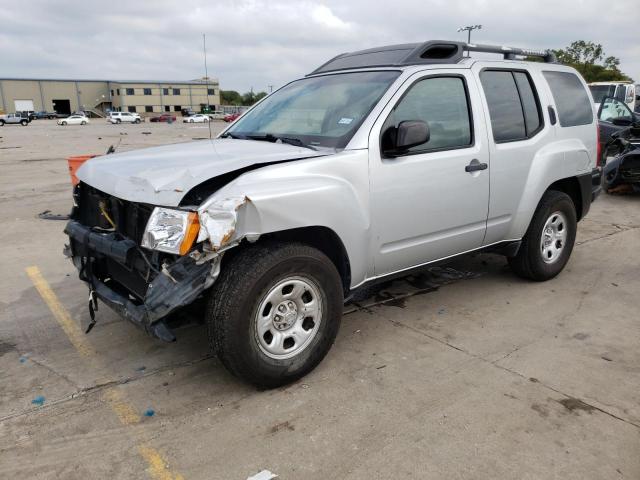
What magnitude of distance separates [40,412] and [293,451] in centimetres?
154

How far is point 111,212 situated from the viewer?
341cm

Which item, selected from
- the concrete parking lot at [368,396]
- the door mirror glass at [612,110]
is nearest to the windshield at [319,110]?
the concrete parking lot at [368,396]

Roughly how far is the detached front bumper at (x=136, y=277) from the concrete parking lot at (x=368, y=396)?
0.55 m

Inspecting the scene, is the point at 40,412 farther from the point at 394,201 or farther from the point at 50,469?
the point at 394,201

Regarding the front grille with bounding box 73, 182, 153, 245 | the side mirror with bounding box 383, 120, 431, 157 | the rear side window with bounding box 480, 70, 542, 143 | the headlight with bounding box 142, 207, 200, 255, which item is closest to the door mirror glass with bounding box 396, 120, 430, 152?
the side mirror with bounding box 383, 120, 431, 157

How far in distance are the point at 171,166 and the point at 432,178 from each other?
1798mm

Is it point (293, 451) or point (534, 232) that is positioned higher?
point (534, 232)

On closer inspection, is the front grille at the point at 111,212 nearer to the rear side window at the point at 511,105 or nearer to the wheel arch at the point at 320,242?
the wheel arch at the point at 320,242

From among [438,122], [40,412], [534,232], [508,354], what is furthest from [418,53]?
[40,412]

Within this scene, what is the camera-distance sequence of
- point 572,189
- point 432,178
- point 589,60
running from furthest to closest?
point 589,60 → point 572,189 → point 432,178

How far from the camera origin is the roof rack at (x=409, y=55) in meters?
3.94

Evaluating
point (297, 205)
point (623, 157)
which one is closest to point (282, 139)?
point (297, 205)

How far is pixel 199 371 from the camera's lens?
3.49m

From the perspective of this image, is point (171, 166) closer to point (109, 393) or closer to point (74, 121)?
point (109, 393)
